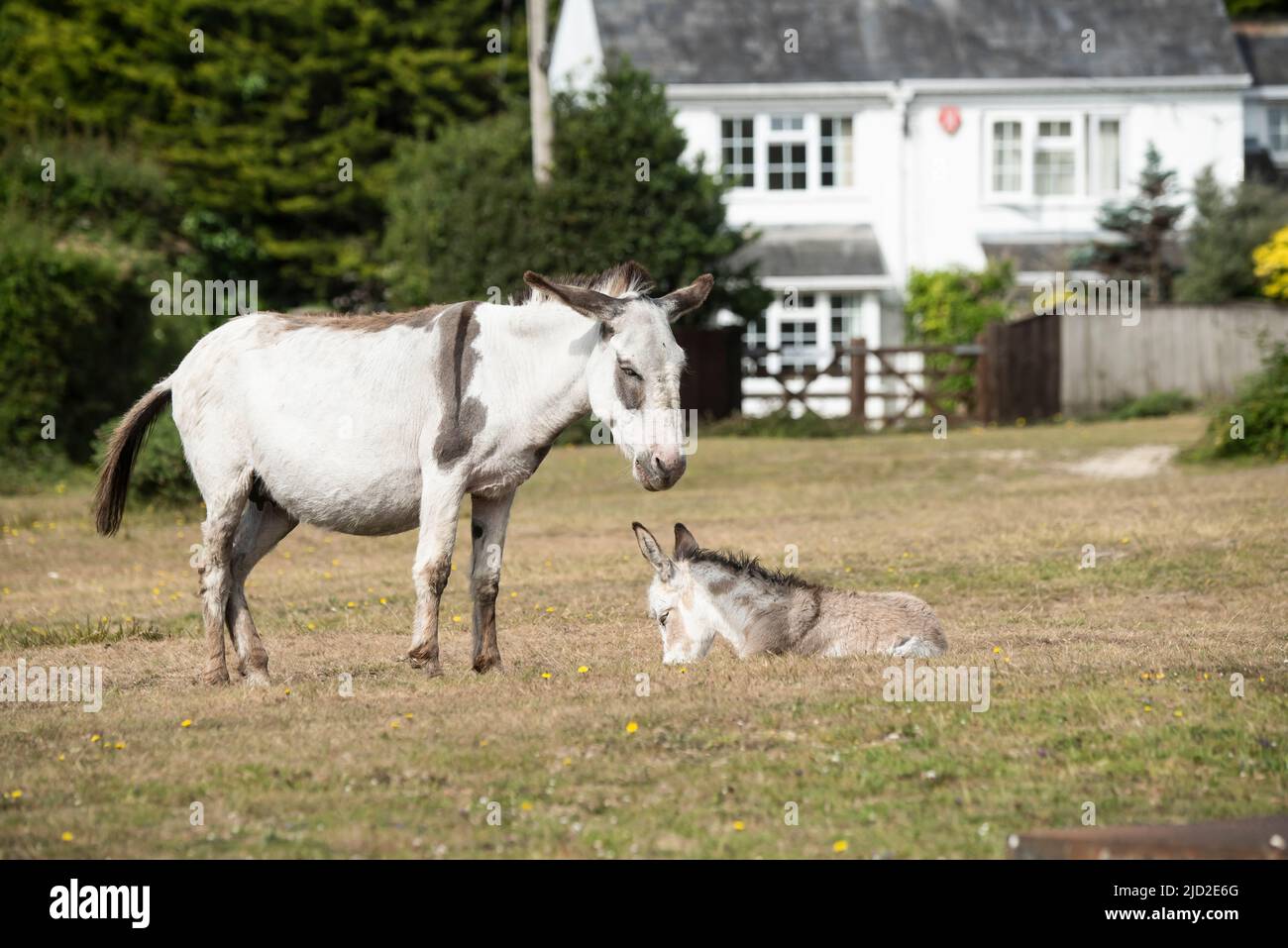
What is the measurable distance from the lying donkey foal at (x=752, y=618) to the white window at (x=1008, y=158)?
31.9m

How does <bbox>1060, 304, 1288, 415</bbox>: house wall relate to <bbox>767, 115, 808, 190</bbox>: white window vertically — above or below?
below

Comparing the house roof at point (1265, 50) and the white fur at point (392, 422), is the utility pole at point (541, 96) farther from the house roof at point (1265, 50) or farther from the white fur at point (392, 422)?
the white fur at point (392, 422)

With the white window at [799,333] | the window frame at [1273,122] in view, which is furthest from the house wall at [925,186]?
the window frame at [1273,122]

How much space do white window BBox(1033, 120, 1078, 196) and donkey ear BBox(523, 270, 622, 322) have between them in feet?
110

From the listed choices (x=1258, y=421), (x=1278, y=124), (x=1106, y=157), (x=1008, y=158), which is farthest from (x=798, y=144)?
(x=1258, y=421)

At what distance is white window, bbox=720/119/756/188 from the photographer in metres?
40.9

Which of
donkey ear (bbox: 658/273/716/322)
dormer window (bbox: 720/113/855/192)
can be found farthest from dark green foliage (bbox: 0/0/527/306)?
donkey ear (bbox: 658/273/716/322)

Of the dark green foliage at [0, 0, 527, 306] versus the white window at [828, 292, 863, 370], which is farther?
the dark green foliage at [0, 0, 527, 306]

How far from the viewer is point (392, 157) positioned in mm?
48125

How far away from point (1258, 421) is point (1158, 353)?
11696 millimetres

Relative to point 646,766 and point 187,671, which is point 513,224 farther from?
point 646,766

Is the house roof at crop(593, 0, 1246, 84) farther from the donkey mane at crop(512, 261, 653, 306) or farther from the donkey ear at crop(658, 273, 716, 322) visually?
the donkey ear at crop(658, 273, 716, 322)

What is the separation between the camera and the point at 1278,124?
4634 cm
